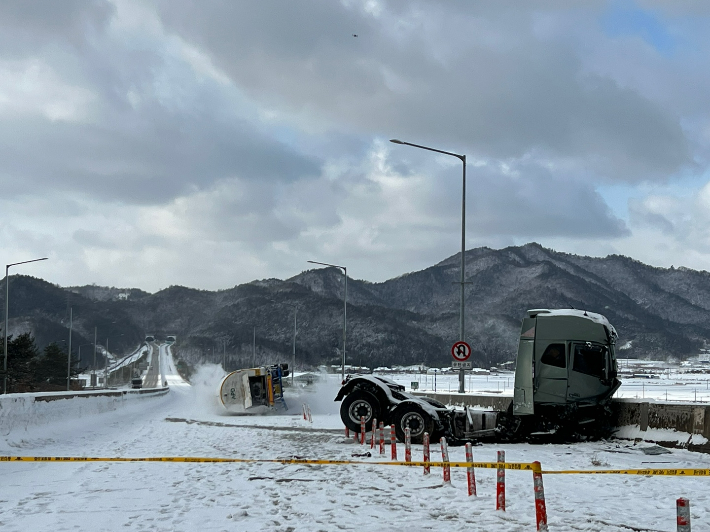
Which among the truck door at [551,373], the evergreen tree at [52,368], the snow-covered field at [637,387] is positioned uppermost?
the truck door at [551,373]

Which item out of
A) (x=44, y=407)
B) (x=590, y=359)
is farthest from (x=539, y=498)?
(x=44, y=407)

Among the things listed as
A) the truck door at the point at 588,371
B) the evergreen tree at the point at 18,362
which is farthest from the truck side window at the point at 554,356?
the evergreen tree at the point at 18,362

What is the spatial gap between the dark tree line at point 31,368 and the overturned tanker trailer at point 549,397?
4387 centimetres

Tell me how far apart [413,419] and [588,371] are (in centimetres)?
426

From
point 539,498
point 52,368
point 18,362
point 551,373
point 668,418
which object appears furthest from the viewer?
point 52,368

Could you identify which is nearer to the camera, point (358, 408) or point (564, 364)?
point (564, 364)

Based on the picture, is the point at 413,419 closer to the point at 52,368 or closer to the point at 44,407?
the point at 44,407

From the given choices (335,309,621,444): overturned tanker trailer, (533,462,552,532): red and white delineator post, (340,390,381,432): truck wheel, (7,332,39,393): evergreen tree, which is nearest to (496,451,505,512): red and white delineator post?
(533,462,552,532): red and white delineator post

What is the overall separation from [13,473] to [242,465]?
3.83 m

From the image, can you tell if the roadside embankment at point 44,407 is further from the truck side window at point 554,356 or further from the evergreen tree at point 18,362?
the evergreen tree at point 18,362

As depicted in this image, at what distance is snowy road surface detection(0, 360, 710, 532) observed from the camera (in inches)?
356

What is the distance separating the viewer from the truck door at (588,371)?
1866 cm

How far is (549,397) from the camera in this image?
1870 cm

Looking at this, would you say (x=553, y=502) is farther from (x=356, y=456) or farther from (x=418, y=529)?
(x=356, y=456)
